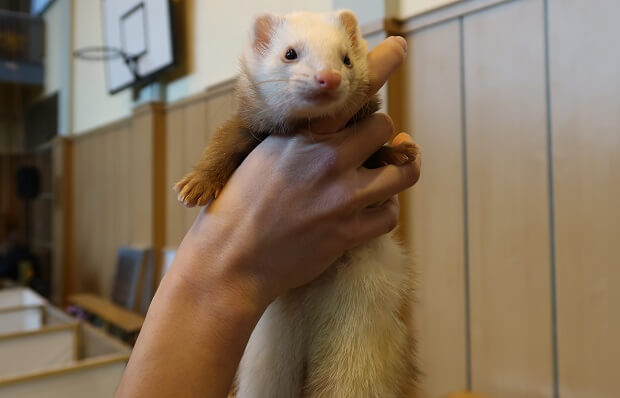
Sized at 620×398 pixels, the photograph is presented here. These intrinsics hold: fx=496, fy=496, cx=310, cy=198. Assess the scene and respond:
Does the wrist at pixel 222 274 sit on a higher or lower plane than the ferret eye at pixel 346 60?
lower

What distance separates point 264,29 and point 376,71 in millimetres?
228

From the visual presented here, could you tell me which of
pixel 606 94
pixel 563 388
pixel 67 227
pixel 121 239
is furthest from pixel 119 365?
pixel 67 227

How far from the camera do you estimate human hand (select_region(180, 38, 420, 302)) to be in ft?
2.49

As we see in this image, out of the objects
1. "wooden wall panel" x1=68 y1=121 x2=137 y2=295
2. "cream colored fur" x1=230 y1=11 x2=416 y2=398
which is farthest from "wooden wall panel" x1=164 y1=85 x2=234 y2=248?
"cream colored fur" x1=230 y1=11 x2=416 y2=398

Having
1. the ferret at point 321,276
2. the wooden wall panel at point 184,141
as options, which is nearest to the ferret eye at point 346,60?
the ferret at point 321,276

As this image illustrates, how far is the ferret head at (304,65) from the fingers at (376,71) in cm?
1

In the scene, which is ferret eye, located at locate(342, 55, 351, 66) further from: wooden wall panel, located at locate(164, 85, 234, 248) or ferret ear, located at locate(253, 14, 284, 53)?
wooden wall panel, located at locate(164, 85, 234, 248)

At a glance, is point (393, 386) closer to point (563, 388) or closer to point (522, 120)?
point (563, 388)

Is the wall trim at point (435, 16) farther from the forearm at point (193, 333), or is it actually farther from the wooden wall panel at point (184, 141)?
the forearm at point (193, 333)

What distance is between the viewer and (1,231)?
6625mm

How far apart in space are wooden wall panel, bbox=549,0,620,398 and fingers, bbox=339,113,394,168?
0.92m

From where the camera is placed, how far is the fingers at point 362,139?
31.5 inches

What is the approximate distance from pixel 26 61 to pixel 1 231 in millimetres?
2268

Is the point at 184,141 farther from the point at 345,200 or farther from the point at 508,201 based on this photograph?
the point at 345,200
